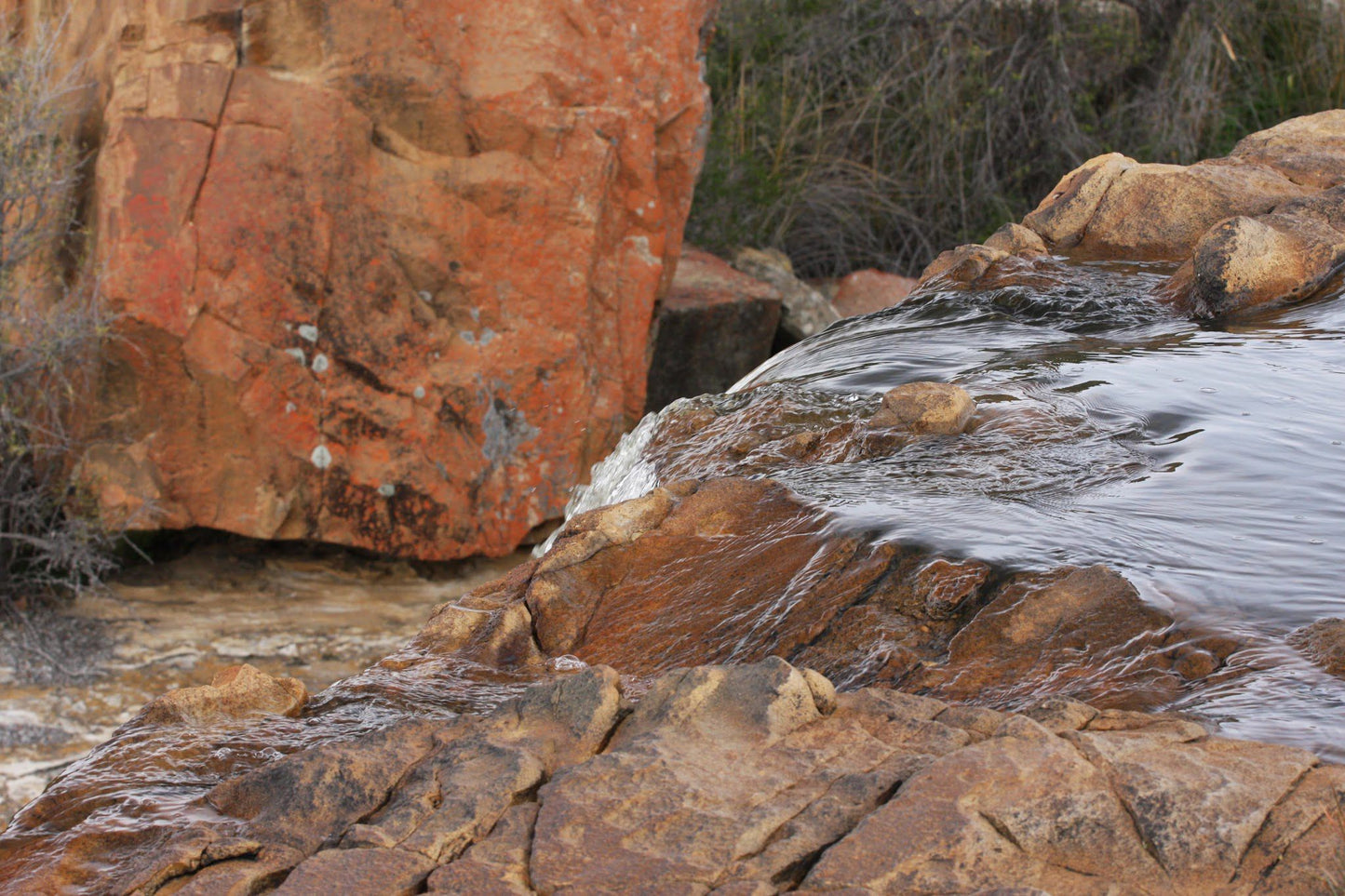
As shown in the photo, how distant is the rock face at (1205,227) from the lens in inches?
140

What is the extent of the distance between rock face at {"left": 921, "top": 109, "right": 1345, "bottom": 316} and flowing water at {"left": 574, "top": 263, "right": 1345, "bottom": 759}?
0.36 feet

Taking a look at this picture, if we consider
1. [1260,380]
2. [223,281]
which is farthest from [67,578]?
[1260,380]

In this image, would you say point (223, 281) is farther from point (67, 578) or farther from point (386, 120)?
point (67, 578)

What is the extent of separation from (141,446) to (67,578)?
649mm

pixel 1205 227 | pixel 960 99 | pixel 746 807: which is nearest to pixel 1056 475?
pixel 746 807

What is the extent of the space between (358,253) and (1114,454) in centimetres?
348

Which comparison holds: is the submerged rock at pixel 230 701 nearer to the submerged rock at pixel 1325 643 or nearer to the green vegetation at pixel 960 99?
the submerged rock at pixel 1325 643

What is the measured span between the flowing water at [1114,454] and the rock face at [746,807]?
258mm

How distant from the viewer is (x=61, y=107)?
539 centimetres

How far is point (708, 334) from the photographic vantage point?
6.80 m

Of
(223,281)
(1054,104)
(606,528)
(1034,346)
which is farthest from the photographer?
(1054,104)

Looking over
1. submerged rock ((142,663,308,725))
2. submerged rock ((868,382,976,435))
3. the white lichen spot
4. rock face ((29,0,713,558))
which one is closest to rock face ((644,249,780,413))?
the white lichen spot

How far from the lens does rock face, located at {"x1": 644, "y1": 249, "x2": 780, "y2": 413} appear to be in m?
6.71

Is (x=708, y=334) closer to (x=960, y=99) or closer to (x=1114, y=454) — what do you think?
(x=960, y=99)
